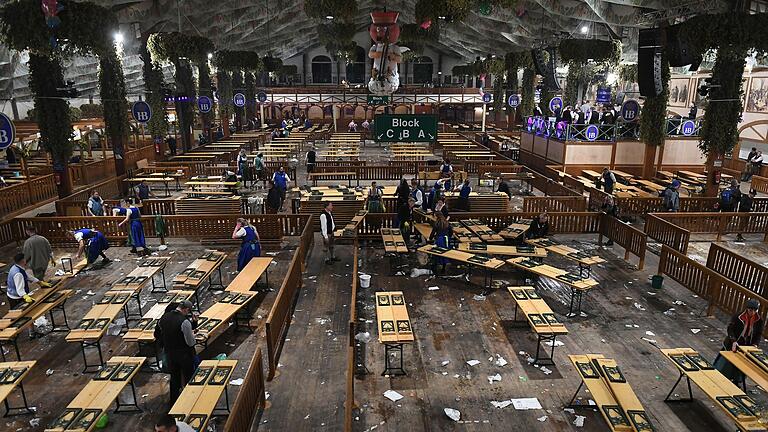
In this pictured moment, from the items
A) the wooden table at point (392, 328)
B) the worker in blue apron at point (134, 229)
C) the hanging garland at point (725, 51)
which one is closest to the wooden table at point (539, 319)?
the wooden table at point (392, 328)

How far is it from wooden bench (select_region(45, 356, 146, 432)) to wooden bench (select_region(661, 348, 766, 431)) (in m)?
7.85

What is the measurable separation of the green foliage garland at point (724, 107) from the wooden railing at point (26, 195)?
82.3 ft

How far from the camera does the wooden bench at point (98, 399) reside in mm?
5707

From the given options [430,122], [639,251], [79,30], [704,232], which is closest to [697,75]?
[704,232]

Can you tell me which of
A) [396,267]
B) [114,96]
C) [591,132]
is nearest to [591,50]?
[591,132]

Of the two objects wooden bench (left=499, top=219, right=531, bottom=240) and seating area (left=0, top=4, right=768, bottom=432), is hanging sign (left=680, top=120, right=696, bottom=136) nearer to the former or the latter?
seating area (left=0, top=4, right=768, bottom=432)

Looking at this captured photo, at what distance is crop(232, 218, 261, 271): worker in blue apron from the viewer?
11.3m

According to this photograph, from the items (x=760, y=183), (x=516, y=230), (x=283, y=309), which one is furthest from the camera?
(x=760, y=183)

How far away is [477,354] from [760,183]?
20.4m

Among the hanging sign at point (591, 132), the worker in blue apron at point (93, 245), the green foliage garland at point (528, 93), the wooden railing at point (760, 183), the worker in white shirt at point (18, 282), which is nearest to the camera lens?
the worker in white shirt at point (18, 282)

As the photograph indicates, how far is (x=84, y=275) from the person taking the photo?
12000 mm

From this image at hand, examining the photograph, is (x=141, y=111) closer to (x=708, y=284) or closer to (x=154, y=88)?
(x=154, y=88)

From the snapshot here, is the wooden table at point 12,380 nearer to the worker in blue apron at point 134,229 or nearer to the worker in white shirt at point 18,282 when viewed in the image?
the worker in white shirt at point 18,282

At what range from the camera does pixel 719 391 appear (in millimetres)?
6422
